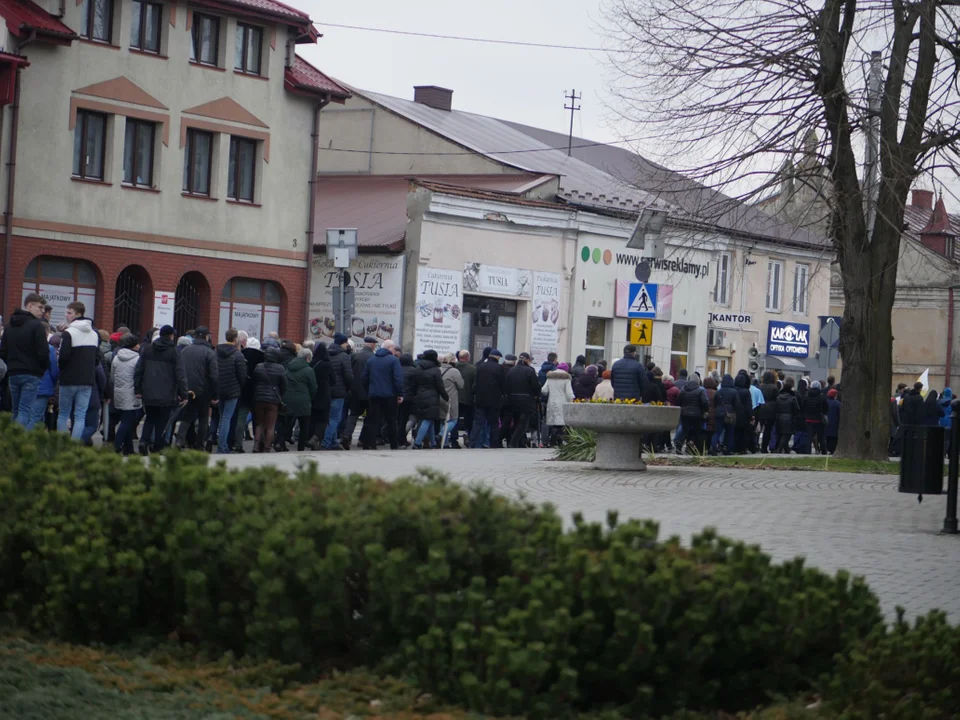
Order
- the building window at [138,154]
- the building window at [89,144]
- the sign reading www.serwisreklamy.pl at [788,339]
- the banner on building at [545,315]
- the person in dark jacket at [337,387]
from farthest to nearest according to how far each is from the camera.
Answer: the sign reading www.serwisreklamy.pl at [788,339], the banner on building at [545,315], the building window at [138,154], the building window at [89,144], the person in dark jacket at [337,387]

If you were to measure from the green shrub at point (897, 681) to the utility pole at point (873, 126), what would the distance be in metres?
17.6

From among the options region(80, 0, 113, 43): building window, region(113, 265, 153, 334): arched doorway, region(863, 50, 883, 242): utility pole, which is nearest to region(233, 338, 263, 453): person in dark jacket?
region(863, 50, 883, 242): utility pole

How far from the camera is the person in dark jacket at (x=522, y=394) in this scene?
26562 mm

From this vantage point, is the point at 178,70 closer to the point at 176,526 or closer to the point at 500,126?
the point at 500,126

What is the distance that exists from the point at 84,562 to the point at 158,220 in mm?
29621

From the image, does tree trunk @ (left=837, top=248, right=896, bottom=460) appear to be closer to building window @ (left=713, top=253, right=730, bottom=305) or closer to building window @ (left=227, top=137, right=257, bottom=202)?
building window @ (left=227, top=137, right=257, bottom=202)

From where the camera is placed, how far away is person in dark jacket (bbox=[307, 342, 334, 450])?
22.9 meters

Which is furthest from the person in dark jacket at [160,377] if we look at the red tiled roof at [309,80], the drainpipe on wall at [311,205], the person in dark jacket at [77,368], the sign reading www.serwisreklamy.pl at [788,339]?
the sign reading www.serwisreklamy.pl at [788,339]

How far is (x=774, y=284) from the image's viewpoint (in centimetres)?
5381

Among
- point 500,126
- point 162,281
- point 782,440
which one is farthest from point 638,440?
point 500,126

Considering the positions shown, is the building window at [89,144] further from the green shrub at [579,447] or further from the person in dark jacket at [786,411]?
the person in dark jacket at [786,411]

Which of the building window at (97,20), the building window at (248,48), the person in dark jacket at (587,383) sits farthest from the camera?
the building window at (248,48)

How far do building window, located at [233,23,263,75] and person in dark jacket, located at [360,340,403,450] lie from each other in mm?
15354

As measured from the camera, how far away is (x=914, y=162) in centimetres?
2244
